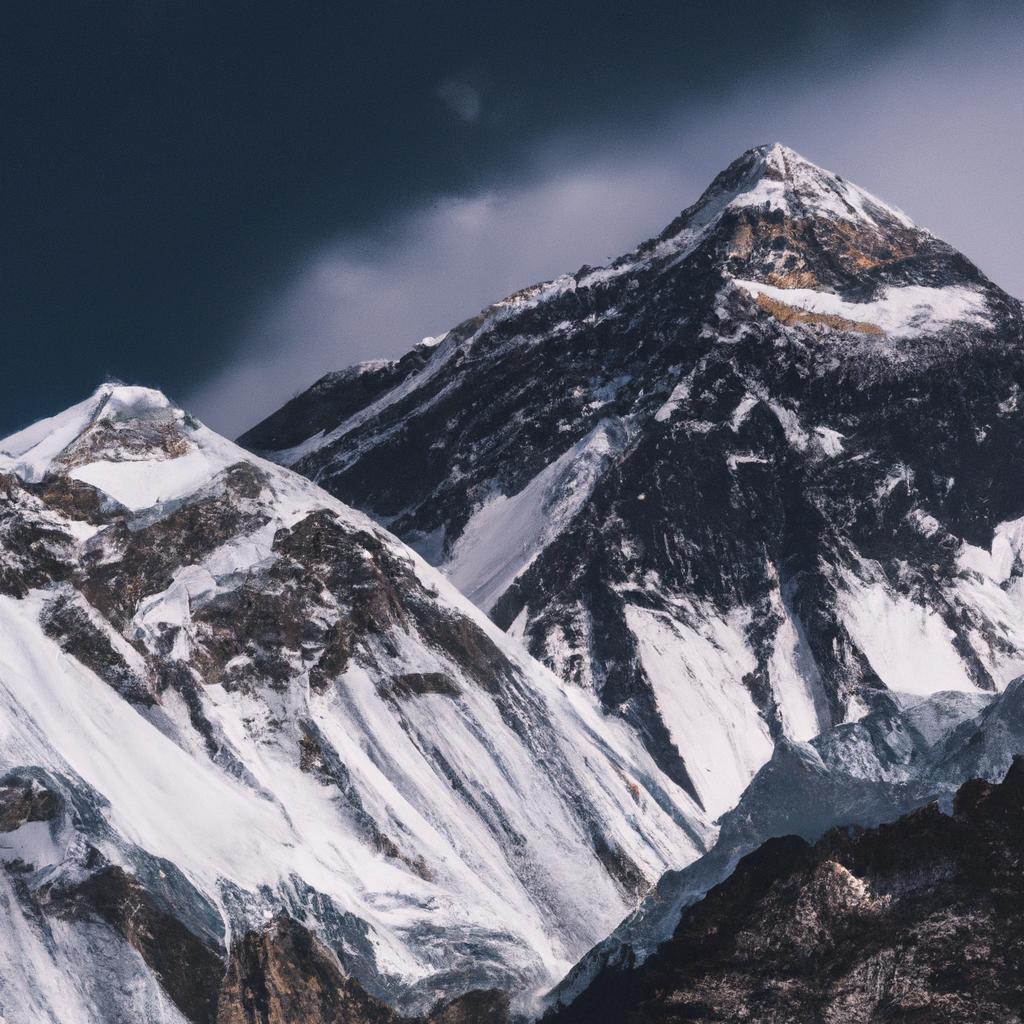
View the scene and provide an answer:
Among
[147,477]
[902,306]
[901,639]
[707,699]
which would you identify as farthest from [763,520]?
[147,477]

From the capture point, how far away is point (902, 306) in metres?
194

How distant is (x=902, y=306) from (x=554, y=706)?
79369mm

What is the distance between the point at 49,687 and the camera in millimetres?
107562

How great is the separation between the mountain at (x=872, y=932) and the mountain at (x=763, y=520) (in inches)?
2154

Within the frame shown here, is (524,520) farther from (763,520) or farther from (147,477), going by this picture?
(147,477)

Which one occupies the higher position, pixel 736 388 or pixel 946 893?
pixel 736 388

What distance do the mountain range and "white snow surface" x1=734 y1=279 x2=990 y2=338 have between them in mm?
714

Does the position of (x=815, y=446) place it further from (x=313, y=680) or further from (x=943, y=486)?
(x=313, y=680)

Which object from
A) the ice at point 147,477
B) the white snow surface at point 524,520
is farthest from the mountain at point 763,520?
the ice at point 147,477

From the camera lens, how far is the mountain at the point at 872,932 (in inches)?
2788

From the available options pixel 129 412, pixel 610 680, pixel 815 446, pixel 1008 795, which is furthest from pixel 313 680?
pixel 815 446

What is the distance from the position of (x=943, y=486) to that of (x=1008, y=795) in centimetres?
10184

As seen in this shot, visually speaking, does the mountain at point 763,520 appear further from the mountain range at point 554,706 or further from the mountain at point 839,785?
the mountain at point 839,785

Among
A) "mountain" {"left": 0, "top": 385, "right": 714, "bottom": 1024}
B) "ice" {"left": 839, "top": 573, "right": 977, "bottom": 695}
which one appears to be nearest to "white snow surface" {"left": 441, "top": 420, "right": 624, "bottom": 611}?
"ice" {"left": 839, "top": 573, "right": 977, "bottom": 695}
